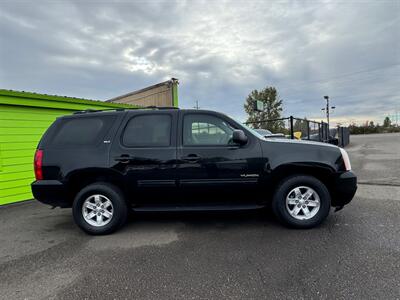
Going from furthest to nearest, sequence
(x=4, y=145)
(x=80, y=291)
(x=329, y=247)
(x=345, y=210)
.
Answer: (x=4, y=145) < (x=345, y=210) < (x=329, y=247) < (x=80, y=291)

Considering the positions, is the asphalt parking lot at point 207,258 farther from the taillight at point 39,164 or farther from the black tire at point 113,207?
the taillight at point 39,164

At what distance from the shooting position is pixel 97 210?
162 inches

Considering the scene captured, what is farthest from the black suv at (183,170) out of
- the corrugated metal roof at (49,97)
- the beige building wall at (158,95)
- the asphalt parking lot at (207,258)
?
the beige building wall at (158,95)

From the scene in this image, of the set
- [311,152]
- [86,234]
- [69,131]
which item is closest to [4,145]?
[69,131]

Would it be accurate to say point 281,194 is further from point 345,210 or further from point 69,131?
point 69,131

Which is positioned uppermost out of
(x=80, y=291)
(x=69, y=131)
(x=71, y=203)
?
(x=69, y=131)

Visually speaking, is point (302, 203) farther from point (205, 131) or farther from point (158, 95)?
point (158, 95)

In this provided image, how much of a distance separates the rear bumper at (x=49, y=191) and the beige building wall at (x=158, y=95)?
7.65m

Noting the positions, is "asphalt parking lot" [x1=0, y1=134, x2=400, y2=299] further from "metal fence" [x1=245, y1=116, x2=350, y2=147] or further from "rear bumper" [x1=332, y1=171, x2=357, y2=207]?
"metal fence" [x1=245, y1=116, x2=350, y2=147]

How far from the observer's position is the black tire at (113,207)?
4027 millimetres

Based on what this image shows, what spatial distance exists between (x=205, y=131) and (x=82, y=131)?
6.49 feet

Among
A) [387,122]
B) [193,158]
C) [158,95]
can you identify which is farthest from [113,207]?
[387,122]

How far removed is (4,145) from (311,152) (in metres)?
6.87

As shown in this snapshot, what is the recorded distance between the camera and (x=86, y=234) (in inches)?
164
